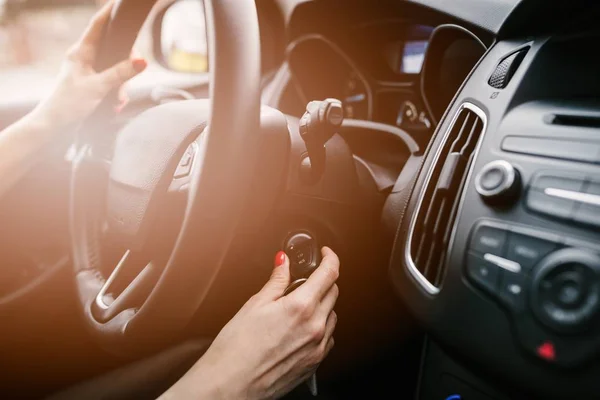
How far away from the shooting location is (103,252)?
3.37ft

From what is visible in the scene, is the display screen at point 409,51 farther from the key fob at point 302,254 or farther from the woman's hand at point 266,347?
the woman's hand at point 266,347

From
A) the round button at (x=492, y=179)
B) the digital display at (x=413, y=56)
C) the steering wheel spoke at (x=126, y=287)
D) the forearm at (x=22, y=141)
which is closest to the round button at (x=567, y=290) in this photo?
the round button at (x=492, y=179)

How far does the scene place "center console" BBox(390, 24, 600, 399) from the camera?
1.81ft

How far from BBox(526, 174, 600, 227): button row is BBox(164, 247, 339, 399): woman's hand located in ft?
1.10

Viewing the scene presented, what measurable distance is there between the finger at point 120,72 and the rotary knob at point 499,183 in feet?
2.23

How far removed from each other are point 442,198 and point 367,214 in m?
0.27

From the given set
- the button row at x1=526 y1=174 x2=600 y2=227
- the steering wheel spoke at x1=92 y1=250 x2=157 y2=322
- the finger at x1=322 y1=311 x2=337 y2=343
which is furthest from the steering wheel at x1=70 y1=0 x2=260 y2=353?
the button row at x1=526 y1=174 x2=600 y2=227

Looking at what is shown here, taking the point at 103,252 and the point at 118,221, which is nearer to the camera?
the point at 118,221

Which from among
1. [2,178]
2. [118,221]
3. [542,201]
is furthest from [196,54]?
[542,201]

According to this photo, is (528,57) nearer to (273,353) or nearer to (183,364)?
(273,353)

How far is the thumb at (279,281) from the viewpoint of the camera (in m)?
0.78

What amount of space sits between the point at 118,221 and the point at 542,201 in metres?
0.66

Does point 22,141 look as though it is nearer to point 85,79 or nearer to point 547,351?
point 85,79

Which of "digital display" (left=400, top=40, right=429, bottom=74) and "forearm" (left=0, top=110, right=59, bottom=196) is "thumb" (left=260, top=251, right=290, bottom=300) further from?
"digital display" (left=400, top=40, right=429, bottom=74)
